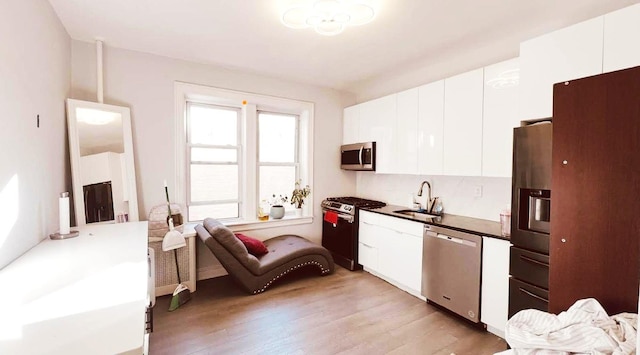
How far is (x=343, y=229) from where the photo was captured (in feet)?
13.1

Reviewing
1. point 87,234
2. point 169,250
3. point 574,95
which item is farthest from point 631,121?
point 169,250

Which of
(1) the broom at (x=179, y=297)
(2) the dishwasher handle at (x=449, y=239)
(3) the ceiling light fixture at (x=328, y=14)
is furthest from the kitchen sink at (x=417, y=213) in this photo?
(1) the broom at (x=179, y=297)

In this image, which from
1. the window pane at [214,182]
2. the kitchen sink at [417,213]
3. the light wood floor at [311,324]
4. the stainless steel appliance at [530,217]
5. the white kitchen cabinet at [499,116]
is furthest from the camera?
the window pane at [214,182]

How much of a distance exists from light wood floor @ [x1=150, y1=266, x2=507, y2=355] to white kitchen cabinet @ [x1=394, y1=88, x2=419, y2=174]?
1.52 m

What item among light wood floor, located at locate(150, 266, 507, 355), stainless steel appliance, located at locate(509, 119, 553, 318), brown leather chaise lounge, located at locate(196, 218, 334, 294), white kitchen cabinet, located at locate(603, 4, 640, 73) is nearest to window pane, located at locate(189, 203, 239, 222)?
Answer: brown leather chaise lounge, located at locate(196, 218, 334, 294)

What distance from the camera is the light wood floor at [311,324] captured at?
2240 millimetres

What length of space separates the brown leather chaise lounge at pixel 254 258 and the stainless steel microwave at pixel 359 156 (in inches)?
52.5

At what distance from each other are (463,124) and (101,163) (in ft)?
12.1

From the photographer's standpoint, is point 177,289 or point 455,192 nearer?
point 177,289

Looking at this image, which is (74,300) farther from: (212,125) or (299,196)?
(299,196)

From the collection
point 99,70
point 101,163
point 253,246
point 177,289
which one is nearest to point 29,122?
point 101,163

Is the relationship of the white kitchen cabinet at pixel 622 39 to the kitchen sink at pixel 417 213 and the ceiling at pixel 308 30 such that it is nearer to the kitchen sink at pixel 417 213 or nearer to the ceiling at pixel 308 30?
the ceiling at pixel 308 30

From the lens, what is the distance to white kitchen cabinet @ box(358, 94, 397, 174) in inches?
144

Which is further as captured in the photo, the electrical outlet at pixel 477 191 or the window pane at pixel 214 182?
the window pane at pixel 214 182
